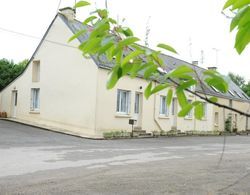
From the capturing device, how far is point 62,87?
2481cm

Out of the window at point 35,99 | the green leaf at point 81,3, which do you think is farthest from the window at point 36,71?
the green leaf at point 81,3

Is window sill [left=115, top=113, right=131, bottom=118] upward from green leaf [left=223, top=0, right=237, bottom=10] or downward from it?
upward

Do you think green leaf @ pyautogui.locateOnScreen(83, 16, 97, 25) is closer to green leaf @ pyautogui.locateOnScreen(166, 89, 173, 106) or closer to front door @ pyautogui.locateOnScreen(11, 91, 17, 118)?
green leaf @ pyautogui.locateOnScreen(166, 89, 173, 106)

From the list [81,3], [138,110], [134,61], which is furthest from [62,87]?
[134,61]

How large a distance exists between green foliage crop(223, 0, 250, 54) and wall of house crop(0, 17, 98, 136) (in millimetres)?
21409

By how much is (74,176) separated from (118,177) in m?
0.97

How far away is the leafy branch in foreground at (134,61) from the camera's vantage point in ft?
3.48

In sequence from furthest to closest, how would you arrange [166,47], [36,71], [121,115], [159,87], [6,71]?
[6,71] < [36,71] < [121,115] < [159,87] < [166,47]

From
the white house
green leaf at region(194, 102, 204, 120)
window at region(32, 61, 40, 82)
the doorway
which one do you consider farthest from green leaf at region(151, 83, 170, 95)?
the doorway

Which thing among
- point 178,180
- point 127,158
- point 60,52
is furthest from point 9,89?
point 178,180

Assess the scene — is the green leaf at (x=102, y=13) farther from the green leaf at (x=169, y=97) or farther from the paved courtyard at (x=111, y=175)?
the paved courtyard at (x=111, y=175)

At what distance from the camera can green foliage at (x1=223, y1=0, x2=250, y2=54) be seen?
0.89 meters

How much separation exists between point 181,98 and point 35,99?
1053 inches

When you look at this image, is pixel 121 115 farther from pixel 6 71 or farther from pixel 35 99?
pixel 6 71
